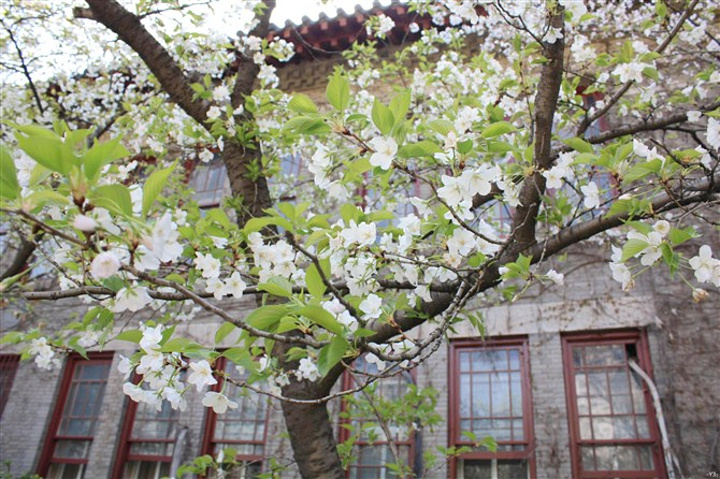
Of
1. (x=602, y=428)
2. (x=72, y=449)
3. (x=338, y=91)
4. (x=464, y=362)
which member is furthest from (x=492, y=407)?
(x=72, y=449)

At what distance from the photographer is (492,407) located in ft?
18.5

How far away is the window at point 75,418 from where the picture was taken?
22.9ft

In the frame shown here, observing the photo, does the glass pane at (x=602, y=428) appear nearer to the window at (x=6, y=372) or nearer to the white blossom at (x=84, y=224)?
the white blossom at (x=84, y=224)

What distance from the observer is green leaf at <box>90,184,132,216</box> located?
46.8 inches

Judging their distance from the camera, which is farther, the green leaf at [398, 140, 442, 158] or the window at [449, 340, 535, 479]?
the window at [449, 340, 535, 479]

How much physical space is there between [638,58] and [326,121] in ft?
6.92

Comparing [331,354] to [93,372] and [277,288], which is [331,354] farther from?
[93,372]

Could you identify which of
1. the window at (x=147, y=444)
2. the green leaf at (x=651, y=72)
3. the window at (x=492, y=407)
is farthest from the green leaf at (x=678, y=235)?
the window at (x=147, y=444)

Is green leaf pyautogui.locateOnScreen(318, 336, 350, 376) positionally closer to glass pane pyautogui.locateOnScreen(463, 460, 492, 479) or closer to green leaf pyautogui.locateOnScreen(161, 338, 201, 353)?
green leaf pyautogui.locateOnScreen(161, 338, 201, 353)

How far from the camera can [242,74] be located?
4.55 meters

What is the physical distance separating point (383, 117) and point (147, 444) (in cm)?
645

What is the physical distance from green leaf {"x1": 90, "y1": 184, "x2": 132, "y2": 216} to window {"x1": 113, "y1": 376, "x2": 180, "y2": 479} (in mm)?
5890

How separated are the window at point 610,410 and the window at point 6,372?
750 centimetres

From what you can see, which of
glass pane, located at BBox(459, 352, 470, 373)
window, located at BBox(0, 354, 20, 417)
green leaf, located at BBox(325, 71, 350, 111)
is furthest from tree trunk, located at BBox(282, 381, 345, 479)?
window, located at BBox(0, 354, 20, 417)
